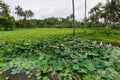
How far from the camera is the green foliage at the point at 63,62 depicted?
3170 millimetres

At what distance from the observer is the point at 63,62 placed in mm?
3271

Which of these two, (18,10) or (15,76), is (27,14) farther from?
(15,76)

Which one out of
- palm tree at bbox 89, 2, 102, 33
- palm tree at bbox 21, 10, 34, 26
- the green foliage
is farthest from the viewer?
palm tree at bbox 21, 10, 34, 26

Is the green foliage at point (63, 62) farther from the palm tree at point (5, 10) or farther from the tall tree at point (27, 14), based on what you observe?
the tall tree at point (27, 14)

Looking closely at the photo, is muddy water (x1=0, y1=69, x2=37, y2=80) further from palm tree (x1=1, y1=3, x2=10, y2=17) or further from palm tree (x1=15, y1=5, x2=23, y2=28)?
palm tree (x1=15, y1=5, x2=23, y2=28)

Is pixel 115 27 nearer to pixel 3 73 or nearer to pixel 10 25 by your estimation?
pixel 10 25

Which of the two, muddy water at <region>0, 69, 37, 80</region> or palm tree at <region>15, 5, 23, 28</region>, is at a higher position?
palm tree at <region>15, 5, 23, 28</region>

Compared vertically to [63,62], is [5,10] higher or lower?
higher

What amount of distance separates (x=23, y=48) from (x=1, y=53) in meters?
0.60

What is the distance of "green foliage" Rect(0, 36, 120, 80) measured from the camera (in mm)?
3170

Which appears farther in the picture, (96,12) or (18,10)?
(18,10)

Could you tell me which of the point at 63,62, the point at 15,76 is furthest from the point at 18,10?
the point at 63,62

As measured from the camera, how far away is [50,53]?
3586 millimetres

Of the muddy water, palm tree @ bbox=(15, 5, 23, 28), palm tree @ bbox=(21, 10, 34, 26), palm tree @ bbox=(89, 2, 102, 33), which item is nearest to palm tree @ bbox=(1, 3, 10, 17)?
palm tree @ bbox=(15, 5, 23, 28)
